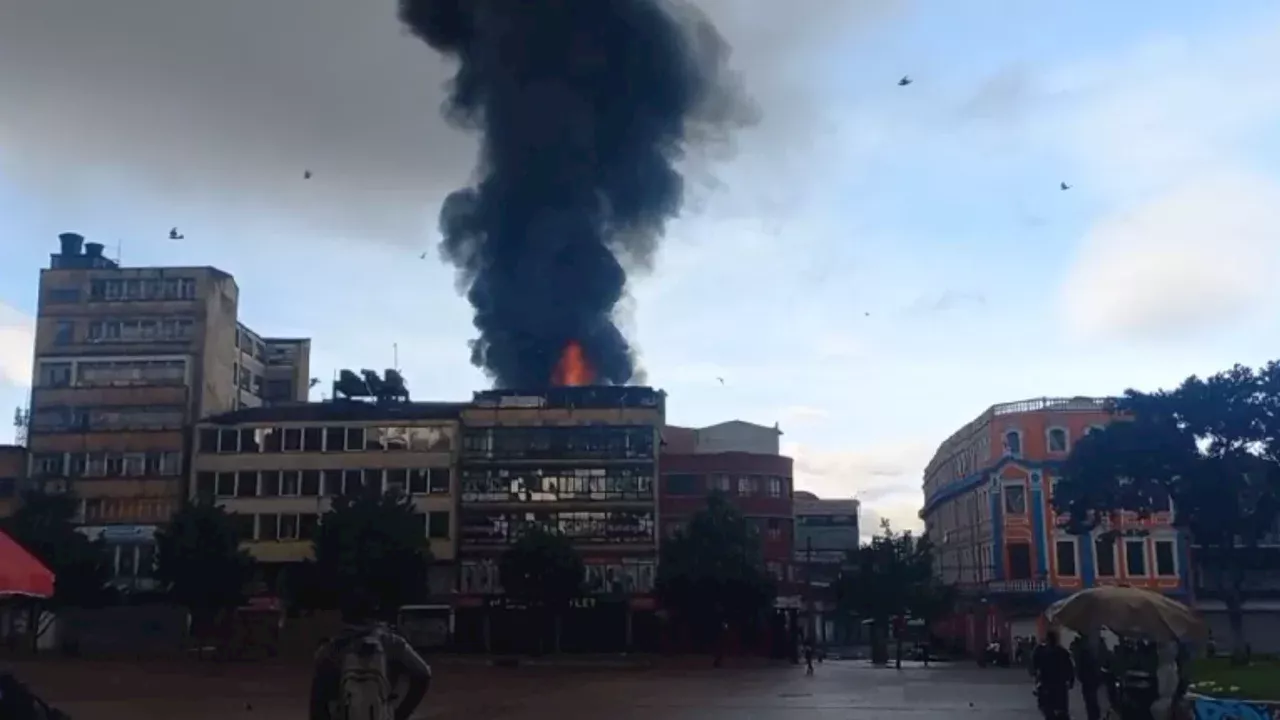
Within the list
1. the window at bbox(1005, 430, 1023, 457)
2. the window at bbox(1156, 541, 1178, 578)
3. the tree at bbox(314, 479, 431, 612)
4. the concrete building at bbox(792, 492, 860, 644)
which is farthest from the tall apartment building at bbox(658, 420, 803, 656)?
the concrete building at bbox(792, 492, 860, 644)

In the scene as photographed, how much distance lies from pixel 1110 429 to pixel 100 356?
193 feet

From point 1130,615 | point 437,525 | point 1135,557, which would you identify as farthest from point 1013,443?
point 1130,615

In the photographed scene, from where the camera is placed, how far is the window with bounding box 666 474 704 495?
250 feet

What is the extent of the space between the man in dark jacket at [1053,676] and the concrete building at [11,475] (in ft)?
227

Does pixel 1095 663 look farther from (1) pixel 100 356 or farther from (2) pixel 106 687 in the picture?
(1) pixel 100 356

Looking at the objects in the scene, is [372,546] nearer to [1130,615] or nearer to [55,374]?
[55,374]

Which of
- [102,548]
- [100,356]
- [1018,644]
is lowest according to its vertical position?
[1018,644]

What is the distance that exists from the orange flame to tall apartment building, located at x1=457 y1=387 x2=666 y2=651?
15122 millimetres

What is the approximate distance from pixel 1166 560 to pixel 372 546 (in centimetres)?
4453

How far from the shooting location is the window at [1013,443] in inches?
2891

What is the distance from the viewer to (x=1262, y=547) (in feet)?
235

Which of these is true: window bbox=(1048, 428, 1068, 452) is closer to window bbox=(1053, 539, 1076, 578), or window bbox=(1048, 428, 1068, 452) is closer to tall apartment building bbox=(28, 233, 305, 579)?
window bbox=(1053, 539, 1076, 578)

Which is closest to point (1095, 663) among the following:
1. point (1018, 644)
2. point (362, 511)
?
point (362, 511)

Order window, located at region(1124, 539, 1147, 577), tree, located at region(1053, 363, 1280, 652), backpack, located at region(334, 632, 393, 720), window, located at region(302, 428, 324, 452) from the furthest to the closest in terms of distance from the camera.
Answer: window, located at region(302, 428, 324, 452) < window, located at region(1124, 539, 1147, 577) < tree, located at region(1053, 363, 1280, 652) < backpack, located at region(334, 632, 393, 720)
